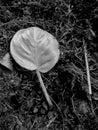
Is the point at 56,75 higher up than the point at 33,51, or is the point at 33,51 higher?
the point at 33,51

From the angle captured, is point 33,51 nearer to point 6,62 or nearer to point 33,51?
point 33,51

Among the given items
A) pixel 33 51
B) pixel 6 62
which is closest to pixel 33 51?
pixel 33 51

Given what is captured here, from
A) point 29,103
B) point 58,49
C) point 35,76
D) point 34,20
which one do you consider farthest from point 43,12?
point 29,103

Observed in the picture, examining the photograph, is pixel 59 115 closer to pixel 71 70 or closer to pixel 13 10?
pixel 71 70
